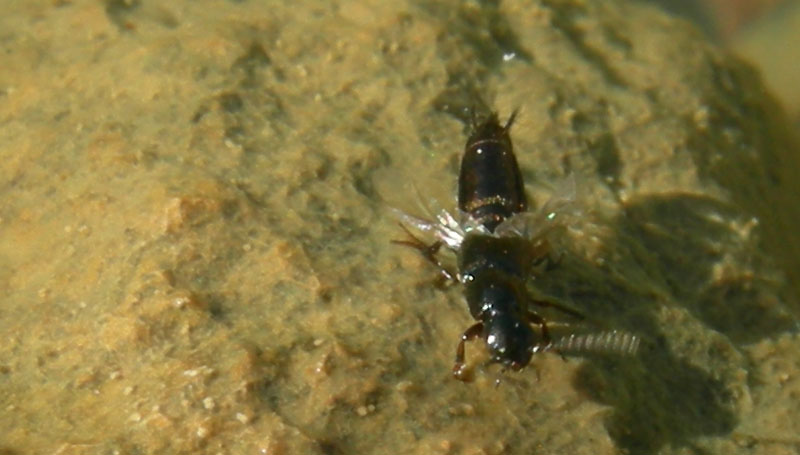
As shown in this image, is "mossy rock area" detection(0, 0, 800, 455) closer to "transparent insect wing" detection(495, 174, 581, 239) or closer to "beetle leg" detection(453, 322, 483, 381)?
"beetle leg" detection(453, 322, 483, 381)

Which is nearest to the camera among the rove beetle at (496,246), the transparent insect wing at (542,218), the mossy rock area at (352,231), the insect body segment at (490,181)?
the mossy rock area at (352,231)

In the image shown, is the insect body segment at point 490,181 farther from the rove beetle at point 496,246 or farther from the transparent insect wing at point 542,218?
the transparent insect wing at point 542,218

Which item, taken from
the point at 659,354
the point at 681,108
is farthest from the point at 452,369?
the point at 681,108

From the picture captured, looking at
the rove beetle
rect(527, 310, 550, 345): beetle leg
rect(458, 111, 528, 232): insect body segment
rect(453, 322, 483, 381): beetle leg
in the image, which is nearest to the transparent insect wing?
the rove beetle

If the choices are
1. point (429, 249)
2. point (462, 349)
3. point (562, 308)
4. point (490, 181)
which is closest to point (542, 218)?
point (490, 181)

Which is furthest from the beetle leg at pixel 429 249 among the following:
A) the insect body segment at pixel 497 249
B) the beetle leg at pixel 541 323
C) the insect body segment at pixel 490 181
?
the beetle leg at pixel 541 323

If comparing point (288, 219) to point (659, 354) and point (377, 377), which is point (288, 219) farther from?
point (659, 354)

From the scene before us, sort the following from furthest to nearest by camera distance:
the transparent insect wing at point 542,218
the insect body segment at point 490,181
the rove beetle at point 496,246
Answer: the insect body segment at point 490,181, the transparent insect wing at point 542,218, the rove beetle at point 496,246

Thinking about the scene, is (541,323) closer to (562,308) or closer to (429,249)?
(562,308)
